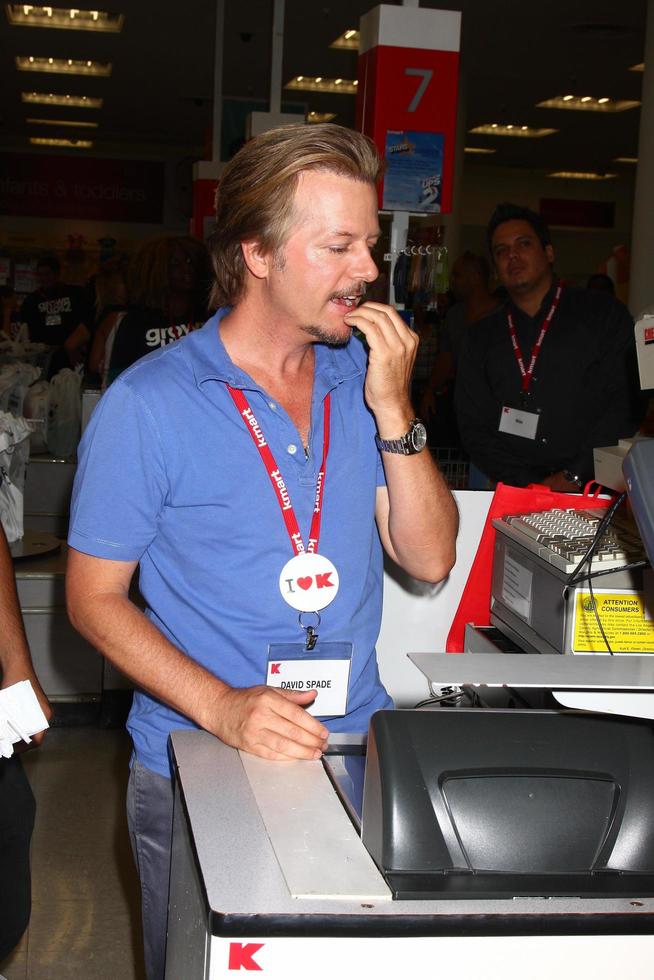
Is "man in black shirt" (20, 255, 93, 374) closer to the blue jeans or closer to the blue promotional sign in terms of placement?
the blue promotional sign

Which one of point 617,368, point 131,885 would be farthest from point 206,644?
point 617,368

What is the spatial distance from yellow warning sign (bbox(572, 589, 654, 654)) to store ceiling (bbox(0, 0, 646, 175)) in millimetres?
7786

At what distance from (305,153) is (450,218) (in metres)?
10.6

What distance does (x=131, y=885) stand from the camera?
309cm

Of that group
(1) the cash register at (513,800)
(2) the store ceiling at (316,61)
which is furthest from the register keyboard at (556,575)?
(2) the store ceiling at (316,61)

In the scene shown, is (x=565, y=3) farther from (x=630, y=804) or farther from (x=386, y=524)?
(x=630, y=804)

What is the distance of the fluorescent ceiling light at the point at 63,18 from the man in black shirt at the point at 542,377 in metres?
7.19

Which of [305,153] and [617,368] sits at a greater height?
[305,153]

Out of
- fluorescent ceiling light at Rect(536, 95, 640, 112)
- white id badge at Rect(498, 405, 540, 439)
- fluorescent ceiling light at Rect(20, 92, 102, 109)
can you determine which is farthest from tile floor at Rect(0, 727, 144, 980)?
fluorescent ceiling light at Rect(20, 92, 102, 109)

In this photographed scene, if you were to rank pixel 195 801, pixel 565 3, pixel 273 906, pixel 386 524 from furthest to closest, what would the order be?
pixel 565 3, pixel 386 524, pixel 195 801, pixel 273 906

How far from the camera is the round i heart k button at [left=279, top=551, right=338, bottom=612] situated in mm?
1612

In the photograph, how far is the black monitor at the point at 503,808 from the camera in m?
1.11

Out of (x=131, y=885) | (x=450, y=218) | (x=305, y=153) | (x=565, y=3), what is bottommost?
(x=131, y=885)

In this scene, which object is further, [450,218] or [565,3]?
[450,218]
